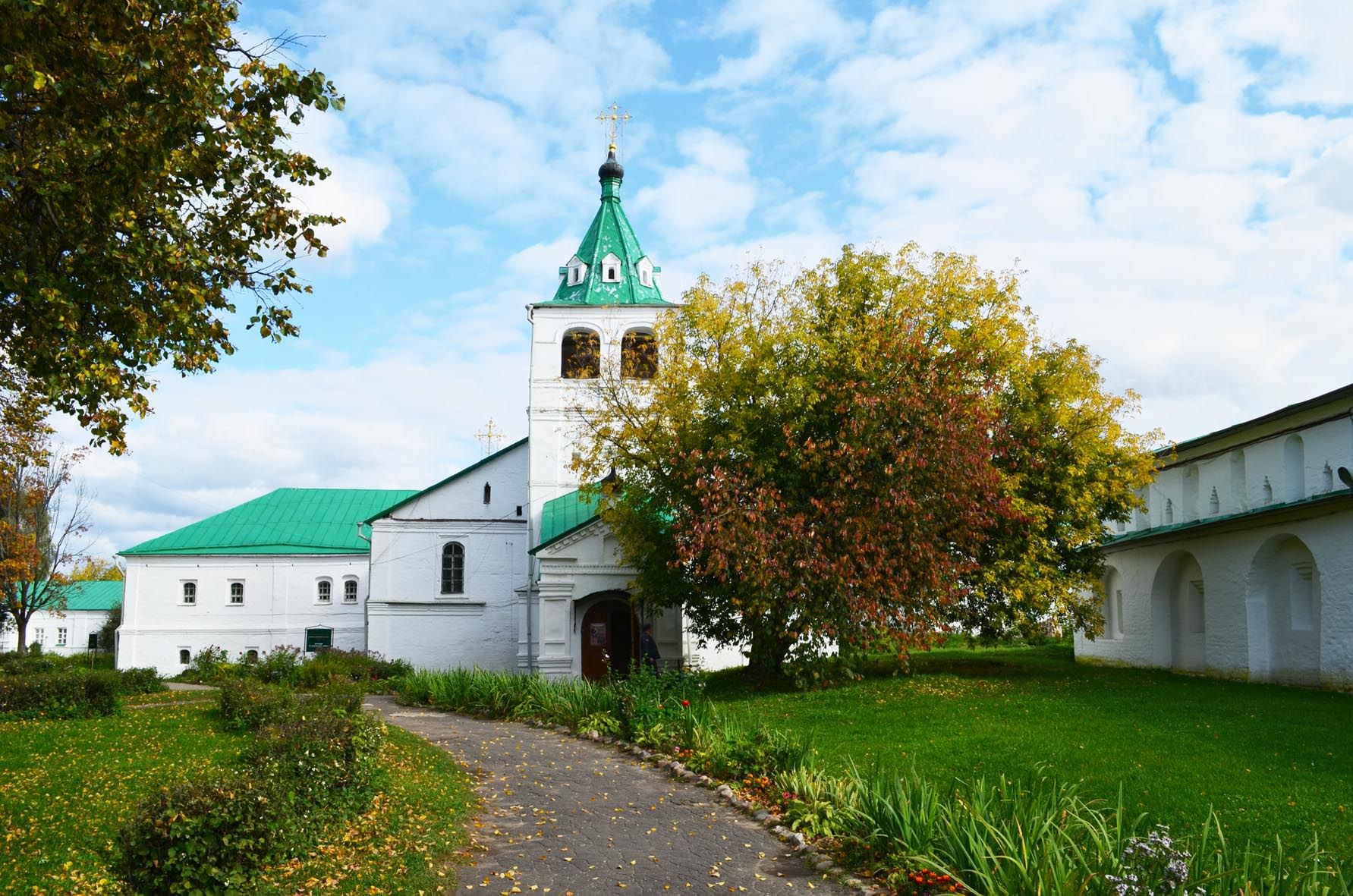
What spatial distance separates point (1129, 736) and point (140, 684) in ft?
72.2

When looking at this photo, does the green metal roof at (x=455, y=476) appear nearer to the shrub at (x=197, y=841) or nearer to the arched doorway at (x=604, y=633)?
the arched doorway at (x=604, y=633)

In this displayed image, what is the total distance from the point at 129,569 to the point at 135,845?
126ft

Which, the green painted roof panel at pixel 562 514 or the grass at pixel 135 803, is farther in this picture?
the green painted roof panel at pixel 562 514

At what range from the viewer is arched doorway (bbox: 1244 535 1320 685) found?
19000 millimetres

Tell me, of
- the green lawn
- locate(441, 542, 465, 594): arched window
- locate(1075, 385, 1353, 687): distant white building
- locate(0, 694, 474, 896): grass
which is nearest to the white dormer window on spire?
locate(441, 542, 465, 594): arched window

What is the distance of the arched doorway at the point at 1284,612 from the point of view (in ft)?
62.3

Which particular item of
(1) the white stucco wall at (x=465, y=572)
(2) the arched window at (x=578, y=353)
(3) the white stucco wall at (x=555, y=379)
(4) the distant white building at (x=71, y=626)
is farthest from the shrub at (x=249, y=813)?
(4) the distant white building at (x=71, y=626)

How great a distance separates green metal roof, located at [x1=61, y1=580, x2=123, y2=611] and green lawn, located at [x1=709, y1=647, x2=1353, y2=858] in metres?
48.9

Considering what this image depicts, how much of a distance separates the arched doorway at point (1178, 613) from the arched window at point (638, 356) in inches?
503

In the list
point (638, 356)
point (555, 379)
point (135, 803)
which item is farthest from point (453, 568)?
point (135, 803)

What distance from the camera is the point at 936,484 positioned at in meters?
18.2

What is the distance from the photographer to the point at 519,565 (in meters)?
33.3

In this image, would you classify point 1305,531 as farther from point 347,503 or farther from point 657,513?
point 347,503

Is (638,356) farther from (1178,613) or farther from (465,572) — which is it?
(1178,613)
